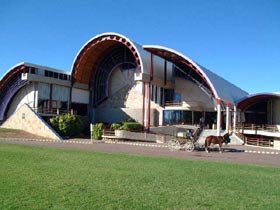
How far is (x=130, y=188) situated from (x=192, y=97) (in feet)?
110

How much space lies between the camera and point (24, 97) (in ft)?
140

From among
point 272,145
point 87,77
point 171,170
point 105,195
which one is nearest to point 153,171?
point 171,170

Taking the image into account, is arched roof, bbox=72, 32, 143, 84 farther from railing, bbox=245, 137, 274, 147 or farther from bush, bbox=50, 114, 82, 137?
railing, bbox=245, 137, 274, 147

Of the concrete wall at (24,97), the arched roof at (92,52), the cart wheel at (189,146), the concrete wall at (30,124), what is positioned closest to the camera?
the cart wheel at (189,146)

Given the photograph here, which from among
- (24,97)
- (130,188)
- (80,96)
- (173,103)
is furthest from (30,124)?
(130,188)

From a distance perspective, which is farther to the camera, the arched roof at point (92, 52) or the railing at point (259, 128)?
the arched roof at point (92, 52)

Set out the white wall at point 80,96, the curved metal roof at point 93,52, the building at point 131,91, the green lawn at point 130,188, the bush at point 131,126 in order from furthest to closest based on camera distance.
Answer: the white wall at point 80,96 → the curved metal roof at point 93,52 → the building at point 131,91 → the bush at point 131,126 → the green lawn at point 130,188

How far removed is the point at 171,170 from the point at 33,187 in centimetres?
528

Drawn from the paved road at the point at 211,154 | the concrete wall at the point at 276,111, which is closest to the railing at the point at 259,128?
the concrete wall at the point at 276,111

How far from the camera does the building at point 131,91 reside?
3781cm

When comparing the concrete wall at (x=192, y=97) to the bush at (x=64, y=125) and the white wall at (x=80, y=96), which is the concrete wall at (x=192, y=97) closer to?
the white wall at (x=80, y=96)

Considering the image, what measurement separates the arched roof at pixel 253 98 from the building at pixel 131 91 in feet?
0.31

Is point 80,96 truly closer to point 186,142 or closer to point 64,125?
point 64,125

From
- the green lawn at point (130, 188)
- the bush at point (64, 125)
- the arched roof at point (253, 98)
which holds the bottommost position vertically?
the green lawn at point (130, 188)
